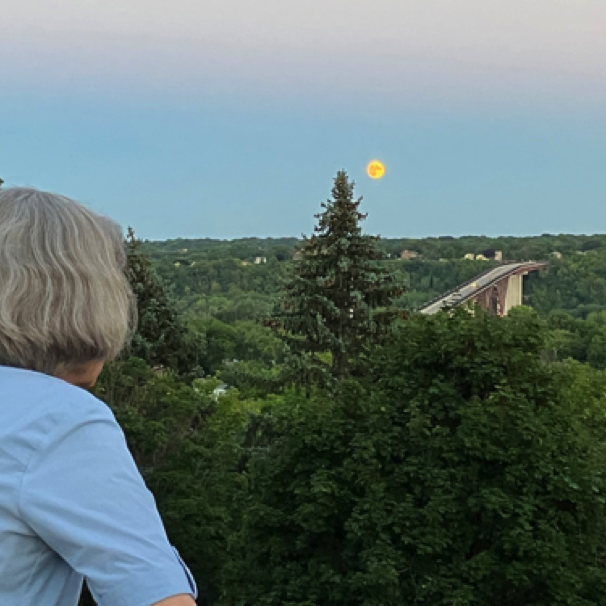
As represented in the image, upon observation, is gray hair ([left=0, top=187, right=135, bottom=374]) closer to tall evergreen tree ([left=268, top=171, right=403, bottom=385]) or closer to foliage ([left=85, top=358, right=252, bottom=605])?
foliage ([left=85, top=358, right=252, bottom=605])

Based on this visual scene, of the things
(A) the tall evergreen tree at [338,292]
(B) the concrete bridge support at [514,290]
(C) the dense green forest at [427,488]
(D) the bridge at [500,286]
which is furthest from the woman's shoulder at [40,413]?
(B) the concrete bridge support at [514,290]

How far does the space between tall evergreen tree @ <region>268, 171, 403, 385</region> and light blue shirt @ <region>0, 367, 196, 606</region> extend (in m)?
23.0

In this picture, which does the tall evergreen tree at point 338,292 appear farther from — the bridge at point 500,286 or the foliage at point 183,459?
the bridge at point 500,286

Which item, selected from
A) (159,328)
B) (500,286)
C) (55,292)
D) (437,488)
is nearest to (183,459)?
(437,488)

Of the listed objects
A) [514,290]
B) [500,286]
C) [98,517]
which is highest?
[98,517]

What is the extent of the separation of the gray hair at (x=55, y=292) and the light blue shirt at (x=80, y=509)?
0.16 meters

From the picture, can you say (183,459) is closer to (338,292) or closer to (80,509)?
(338,292)

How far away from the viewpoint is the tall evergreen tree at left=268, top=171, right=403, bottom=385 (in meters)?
24.5

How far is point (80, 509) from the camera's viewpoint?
1.11m

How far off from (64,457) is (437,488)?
9675 mm

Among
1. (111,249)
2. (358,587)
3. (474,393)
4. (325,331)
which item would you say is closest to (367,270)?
(325,331)

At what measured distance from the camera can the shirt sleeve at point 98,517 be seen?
1112mm

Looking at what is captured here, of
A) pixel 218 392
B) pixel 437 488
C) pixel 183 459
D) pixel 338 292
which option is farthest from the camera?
pixel 218 392

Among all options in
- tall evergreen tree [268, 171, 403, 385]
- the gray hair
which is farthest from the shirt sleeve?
tall evergreen tree [268, 171, 403, 385]
